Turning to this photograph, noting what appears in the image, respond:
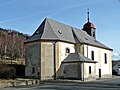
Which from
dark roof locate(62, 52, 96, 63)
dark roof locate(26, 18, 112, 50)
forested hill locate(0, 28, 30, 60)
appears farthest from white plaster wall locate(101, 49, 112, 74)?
forested hill locate(0, 28, 30, 60)

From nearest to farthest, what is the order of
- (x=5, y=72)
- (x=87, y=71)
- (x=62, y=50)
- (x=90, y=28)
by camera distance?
(x=5, y=72) < (x=87, y=71) < (x=62, y=50) < (x=90, y=28)

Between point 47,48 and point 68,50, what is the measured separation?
491 cm

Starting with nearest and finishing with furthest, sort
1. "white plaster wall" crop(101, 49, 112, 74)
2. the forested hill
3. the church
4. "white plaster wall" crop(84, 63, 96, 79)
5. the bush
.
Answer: the bush
the church
"white plaster wall" crop(84, 63, 96, 79)
"white plaster wall" crop(101, 49, 112, 74)
the forested hill

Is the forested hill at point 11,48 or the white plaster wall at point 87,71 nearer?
the white plaster wall at point 87,71

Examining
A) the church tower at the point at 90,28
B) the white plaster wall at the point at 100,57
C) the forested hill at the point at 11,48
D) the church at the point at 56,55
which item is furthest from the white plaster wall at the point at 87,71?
the forested hill at the point at 11,48

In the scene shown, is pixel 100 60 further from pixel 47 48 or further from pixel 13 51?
pixel 13 51

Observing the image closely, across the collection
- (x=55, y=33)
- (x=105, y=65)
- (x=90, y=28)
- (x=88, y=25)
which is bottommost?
(x=105, y=65)

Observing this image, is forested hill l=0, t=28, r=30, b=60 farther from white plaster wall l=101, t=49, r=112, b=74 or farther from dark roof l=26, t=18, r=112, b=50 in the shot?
dark roof l=26, t=18, r=112, b=50

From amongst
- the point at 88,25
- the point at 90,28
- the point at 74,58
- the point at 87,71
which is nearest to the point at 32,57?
the point at 74,58

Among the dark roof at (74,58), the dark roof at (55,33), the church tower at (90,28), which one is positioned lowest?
the dark roof at (74,58)

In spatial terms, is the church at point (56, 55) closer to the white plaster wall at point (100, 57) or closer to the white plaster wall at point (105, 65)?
the white plaster wall at point (100, 57)

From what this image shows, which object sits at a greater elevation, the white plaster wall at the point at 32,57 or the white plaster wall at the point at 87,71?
the white plaster wall at the point at 32,57

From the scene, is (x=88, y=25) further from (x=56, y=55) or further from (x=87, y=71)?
(x=56, y=55)

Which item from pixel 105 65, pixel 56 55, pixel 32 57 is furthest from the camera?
pixel 105 65
